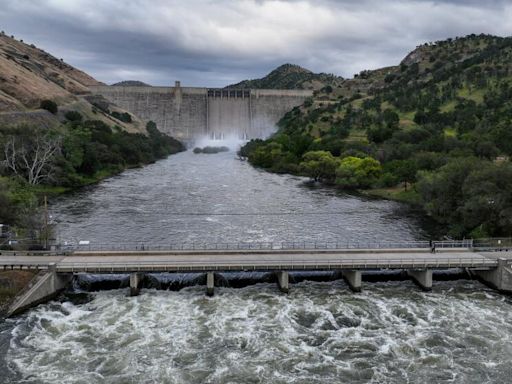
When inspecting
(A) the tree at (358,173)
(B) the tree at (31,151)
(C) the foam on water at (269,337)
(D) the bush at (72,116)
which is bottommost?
(C) the foam on water at (269,337)

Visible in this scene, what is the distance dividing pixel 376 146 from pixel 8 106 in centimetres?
9629

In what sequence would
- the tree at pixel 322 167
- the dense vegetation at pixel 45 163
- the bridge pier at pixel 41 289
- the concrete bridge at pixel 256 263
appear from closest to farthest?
the bridge pier at pixel 41 289 → the concrete bridge at pixel 256 263 → the dense vegetation at pixel 45 163 → the tree at pixel 322 167

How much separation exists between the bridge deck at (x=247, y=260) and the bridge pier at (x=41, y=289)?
0.98 metres

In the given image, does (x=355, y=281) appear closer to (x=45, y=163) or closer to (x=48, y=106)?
(x=45, y=163)

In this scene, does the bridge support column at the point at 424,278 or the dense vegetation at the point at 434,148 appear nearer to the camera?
the bridge support column at the point at 424,278

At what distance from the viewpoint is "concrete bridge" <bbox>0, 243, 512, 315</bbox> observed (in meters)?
45.5

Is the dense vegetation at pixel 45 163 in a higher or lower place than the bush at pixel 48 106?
lower

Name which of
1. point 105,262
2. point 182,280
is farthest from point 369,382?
point 105,262

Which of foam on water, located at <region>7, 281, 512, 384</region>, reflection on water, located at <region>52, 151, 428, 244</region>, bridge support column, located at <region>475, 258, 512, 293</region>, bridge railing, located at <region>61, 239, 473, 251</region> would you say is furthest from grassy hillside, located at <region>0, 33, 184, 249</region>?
bridge support column, located at <region>475, 258, 512, 293</region>

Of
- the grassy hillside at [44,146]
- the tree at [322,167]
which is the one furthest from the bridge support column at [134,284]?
the tree at [322,167]

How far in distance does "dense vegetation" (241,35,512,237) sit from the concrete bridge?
9595 mm

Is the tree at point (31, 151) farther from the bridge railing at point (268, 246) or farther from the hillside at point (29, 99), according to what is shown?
the bridge railing at point (268, 246)

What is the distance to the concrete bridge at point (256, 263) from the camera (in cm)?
4550

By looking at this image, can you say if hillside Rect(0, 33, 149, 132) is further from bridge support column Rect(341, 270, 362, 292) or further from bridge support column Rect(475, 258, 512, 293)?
bridge support column Rect(475, 258, 512, 293)
